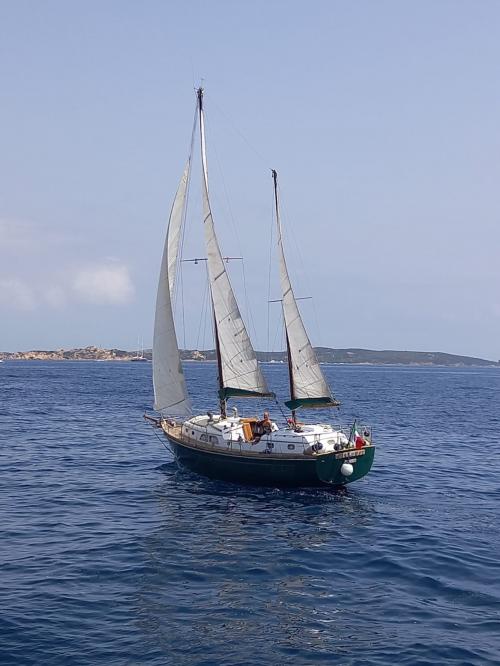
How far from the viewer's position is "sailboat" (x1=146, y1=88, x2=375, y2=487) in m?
35.5

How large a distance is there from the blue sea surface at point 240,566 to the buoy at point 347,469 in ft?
4.16

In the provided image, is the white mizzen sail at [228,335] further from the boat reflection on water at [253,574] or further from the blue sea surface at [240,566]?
the boat reflection on water at [253,574]

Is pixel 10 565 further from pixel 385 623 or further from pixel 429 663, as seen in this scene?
pixel 429 663

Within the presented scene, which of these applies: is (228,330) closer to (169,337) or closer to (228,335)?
(228,335)

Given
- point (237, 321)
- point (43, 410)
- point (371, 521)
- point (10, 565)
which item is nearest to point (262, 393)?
point (237, 321)

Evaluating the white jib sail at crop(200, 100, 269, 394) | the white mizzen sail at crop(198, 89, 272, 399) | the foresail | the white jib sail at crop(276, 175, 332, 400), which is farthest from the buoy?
the foresail

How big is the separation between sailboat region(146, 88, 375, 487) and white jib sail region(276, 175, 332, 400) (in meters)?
0.05

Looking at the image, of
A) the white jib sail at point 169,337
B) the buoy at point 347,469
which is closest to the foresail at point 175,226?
the white jib sail at point 169,337

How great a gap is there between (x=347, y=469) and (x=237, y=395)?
26.4 feet

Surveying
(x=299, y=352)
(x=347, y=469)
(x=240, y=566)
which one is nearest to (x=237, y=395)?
(x=299, y=352)

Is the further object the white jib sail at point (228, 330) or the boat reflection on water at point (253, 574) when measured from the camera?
the white jib sail at point (228, 330)

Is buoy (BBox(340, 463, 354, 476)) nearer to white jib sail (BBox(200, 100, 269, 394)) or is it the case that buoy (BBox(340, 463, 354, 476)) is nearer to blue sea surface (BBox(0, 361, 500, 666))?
blue sea surface (BBox(0, 361, 500, 666))

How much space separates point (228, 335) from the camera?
129 feet

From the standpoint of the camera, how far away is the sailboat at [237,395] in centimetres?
3550
